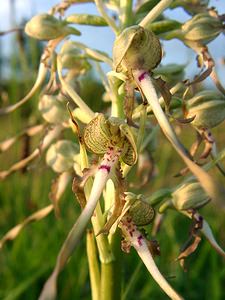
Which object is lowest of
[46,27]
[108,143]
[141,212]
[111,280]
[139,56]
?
[111,280]

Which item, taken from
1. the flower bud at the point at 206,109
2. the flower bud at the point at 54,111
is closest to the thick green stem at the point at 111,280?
the flower bud at the point at 206,109

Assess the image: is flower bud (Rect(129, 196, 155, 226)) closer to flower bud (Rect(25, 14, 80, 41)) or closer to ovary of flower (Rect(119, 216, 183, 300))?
ovary of flower (Rect(119, 216, 183, 300))

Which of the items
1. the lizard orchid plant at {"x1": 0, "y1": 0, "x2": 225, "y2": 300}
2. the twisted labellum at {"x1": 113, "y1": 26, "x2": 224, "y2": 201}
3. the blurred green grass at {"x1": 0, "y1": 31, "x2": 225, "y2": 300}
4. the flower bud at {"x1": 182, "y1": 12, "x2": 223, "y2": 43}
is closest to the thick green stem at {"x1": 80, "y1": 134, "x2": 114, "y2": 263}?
the lizard orchid plant at {"x1": 0, "y1": 0, "x2": 225, "y2": 300}

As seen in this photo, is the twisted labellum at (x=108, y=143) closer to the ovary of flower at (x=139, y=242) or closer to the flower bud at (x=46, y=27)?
the ovary of flower at (x=139, y=242)

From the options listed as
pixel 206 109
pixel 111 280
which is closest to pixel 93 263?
pixel 111 280

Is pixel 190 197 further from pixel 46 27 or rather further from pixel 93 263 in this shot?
pixel 46 27

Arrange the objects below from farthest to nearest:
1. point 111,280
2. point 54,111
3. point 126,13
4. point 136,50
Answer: point 54,111 → point 126,13 → point 111,280 → point 136,50

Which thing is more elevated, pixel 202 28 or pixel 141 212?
pixel 202 28
